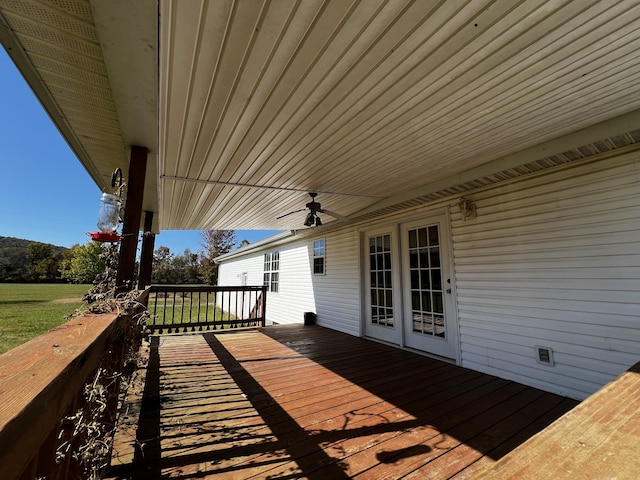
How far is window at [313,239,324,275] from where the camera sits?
7148mm

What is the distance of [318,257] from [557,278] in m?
5.03

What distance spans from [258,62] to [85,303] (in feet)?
6.34

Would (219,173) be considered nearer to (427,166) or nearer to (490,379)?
(427,166)

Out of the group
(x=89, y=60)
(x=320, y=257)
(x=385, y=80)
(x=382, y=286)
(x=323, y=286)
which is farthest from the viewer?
(x=320, y=257)

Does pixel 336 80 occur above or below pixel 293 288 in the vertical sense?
above

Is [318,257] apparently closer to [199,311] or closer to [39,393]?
[199,311]

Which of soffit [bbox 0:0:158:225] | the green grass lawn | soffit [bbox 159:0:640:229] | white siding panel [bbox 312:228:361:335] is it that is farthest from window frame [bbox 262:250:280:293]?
soffit [bbox 0:0:158:225]

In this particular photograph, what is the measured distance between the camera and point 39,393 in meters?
0.49

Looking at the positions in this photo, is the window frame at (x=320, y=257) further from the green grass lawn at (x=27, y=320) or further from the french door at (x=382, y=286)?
the green grass lawn at (x=27, y=320)

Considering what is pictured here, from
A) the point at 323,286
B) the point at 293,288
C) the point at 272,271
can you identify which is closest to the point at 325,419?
the point at 323,286

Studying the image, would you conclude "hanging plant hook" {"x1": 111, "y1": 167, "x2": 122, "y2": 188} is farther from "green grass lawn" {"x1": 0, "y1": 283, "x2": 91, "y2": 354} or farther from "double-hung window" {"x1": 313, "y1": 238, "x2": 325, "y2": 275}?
"double-hung window" {"x1": 313, "y1": 238, "x2": 325, "y2": 275}

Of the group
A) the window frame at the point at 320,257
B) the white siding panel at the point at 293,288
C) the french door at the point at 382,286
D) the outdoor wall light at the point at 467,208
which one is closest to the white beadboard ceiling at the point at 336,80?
the outdoor wall light at the point at 467,208

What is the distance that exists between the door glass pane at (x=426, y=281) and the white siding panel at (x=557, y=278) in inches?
16.3

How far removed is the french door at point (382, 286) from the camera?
4863mm
